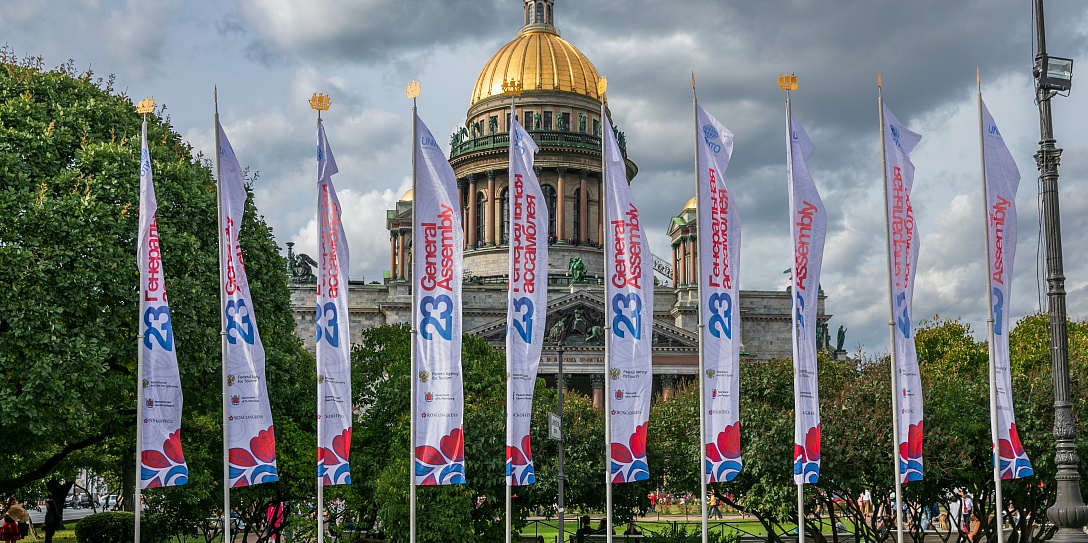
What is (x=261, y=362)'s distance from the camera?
25594 millimetres

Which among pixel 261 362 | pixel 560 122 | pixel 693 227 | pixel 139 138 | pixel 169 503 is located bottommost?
pixel 169 503

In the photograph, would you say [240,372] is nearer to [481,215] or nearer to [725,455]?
[725,455]

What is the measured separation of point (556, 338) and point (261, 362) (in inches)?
2187

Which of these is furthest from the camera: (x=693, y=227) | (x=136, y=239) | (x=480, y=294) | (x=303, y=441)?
(x=693, y=227)

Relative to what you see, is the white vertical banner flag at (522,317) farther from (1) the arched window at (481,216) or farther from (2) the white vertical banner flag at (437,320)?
(1) the arched window at (481,216)

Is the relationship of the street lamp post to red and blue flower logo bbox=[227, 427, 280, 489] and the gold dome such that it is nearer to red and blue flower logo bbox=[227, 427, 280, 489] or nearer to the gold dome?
red and blue flower logo bbox=[227, 427, 280, 489]

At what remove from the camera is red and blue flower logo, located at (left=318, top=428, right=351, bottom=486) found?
83.5 feet

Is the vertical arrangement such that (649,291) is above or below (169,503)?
above

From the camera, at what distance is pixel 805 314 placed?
1021 inches

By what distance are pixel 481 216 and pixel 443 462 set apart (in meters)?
77.3

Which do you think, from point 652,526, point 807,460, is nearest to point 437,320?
point 807,460

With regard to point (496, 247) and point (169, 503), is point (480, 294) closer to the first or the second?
point (496, 247)

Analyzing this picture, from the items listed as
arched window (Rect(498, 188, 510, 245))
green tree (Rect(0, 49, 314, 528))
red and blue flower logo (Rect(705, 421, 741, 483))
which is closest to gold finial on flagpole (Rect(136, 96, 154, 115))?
green tree (Rect(0, 49, 314, 528))

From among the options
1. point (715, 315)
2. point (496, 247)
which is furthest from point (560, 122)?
point (715, 315)
